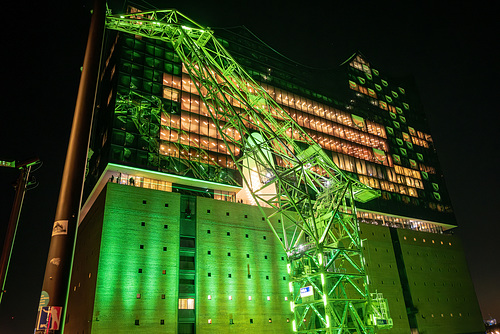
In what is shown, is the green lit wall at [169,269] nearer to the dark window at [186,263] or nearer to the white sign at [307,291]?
the dark window at [186,263]

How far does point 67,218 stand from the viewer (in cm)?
939

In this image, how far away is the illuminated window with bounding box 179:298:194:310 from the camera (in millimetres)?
26719

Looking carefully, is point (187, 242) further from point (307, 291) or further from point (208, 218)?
point (307, 291)

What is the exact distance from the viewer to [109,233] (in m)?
25.6

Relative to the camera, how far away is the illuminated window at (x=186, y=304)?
26.7 metres

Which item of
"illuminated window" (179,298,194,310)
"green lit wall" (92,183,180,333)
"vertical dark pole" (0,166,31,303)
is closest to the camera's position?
"vertical dark pole" (0,166,31,303)

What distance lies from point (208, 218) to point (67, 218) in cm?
2162

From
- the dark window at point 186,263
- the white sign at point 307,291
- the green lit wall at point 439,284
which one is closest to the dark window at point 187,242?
the dark window at point 186,263

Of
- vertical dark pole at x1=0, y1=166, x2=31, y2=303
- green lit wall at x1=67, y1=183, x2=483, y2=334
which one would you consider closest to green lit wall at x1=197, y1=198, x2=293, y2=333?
green lit wall at x1=67, y1=183, x2=483, y2=334

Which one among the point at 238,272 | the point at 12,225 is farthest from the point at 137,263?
the point at 12,225

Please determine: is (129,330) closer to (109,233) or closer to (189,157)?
(109,233)

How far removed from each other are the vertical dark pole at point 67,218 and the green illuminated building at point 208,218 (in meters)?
16.1

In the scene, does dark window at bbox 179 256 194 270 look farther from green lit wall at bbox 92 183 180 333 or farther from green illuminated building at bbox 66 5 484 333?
green lit wall at bbox 92 183 180 333

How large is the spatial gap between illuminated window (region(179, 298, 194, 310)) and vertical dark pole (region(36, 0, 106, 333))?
19.1m
